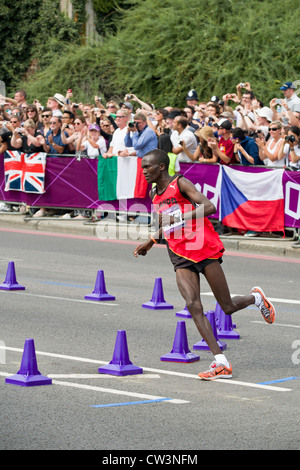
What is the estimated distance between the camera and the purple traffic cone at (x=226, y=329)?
9836 mm

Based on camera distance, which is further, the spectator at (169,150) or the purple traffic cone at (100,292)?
the spectator at (169,150)

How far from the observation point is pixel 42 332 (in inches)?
385

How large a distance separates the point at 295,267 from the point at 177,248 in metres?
7.02

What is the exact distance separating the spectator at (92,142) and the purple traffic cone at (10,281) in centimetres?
703

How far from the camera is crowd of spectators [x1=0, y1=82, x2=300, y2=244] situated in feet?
Result: 55.2

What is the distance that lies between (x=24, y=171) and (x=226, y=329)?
11.5 metres

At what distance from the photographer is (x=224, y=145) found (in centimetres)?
1727

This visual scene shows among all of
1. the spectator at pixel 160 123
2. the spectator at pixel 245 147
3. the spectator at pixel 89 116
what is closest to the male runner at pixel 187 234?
the spectator at pixel 245 147

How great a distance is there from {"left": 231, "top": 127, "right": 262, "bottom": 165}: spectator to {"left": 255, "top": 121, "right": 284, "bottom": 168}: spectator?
7.3 inches

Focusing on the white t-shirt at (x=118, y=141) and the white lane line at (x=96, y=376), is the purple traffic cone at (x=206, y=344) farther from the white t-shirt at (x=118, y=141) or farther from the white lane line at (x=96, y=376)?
the white t-shirt at (x=118, y=141)

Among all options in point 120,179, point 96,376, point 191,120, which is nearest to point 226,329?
point 96,376

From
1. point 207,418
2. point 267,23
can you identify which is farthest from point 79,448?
point 267,23

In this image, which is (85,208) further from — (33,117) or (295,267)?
(295,267)
